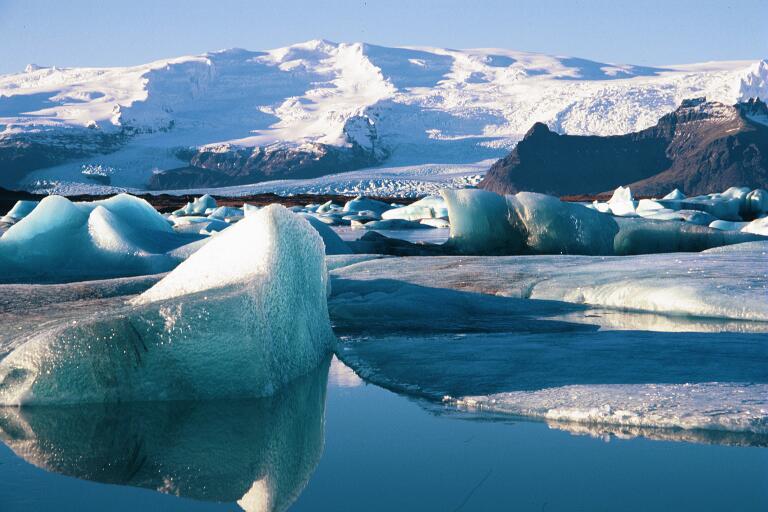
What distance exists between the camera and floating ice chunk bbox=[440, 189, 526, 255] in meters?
9.63

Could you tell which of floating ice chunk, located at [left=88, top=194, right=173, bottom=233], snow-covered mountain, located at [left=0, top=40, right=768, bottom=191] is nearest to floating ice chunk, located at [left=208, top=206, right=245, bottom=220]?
floating ice chunk, located at [left=88, top=194, right=173, bottom=233]

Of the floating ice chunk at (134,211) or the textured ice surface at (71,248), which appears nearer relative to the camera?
the textured ice surface at (71,248)

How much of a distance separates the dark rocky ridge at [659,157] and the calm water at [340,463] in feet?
231

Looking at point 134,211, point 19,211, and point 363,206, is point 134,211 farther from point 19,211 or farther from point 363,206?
point 363,206

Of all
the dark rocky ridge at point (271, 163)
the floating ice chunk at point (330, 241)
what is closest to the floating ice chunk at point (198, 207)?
the floating ice chunk at point (330, 241)

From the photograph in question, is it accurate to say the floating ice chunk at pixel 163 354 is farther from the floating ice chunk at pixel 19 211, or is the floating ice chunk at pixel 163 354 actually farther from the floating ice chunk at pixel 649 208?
the floating ice chunk at pixel 649 208

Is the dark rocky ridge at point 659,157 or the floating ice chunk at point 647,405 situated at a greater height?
the floating ice chunk at point 647,405

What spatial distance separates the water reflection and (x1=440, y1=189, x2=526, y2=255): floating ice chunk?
22.2 ft

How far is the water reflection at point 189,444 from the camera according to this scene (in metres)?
2.15

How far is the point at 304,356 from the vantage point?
334 cm

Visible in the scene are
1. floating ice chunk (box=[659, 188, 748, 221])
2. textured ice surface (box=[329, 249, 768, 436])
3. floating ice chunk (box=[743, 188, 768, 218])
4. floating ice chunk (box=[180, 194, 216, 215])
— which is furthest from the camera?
floating ice chunk (box=[180, 194, 216, 215])

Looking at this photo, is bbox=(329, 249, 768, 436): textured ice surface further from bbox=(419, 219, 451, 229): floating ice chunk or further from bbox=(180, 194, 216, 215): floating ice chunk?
bbox=(180, 194, 216, 215): floating ice chunk

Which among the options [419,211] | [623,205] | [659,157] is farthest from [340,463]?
[659,157]

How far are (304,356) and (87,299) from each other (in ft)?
7.47
